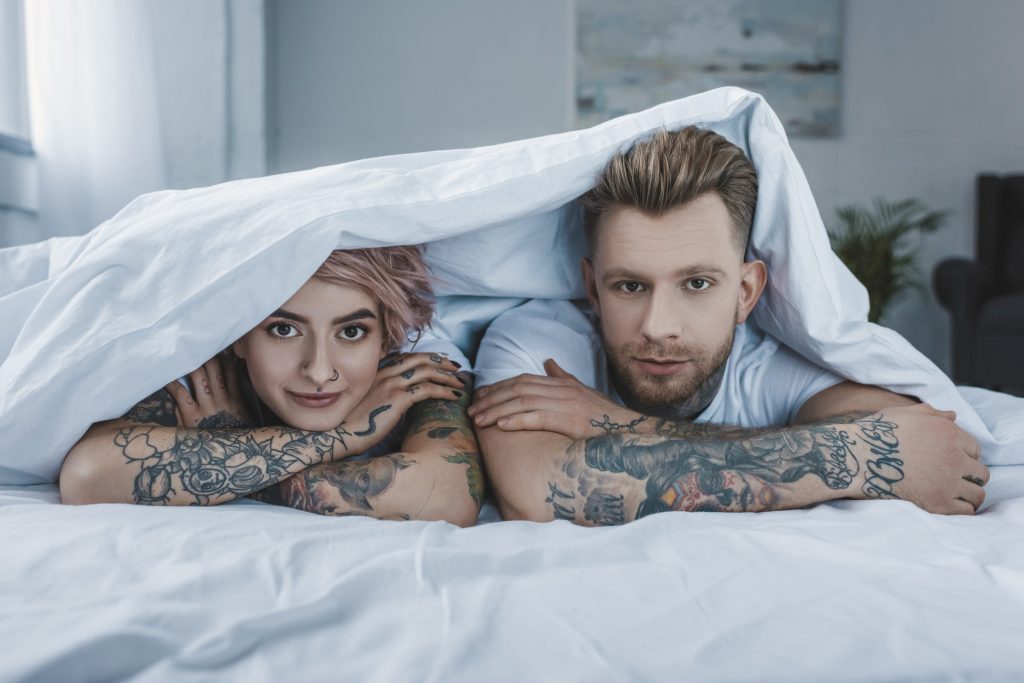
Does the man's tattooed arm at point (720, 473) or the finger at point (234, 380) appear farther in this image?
the finger at point (234, 380)

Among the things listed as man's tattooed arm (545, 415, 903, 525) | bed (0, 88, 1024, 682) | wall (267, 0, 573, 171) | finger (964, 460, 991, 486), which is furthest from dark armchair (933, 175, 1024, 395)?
man's tattooed arm (545, 415, 903, 525)

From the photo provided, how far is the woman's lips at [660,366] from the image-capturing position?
1.25 meters

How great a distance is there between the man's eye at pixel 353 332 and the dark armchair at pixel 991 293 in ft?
11.1

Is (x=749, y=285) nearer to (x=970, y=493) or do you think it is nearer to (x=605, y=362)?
(x=605, y=362)

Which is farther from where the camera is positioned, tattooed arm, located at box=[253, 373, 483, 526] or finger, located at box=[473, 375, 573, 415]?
finger, located at box=[473, 375, 573, 415]

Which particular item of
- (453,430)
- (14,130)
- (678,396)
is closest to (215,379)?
(453,430)

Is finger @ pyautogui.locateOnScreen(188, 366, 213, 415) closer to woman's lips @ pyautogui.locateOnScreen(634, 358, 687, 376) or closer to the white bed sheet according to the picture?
the white bed sheet

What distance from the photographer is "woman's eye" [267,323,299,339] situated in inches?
43.8

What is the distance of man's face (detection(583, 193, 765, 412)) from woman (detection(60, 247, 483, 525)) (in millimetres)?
265

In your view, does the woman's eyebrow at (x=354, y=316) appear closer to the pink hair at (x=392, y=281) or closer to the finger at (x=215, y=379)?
the pink hair at (x=392, y=281)

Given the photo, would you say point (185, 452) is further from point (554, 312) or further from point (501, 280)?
point (554, 312)

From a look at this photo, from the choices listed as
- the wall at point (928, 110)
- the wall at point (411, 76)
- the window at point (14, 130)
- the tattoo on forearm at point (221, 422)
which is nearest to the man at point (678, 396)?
the tattoo on forearm at point (221, 422)

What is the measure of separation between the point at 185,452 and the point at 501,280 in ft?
1.87

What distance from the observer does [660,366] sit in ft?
4.13
